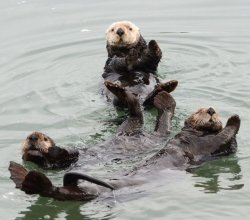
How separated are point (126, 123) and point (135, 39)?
2.13 m

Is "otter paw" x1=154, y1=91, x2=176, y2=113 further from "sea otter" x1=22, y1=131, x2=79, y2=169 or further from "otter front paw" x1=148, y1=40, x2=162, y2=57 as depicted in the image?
"sea otter" x1=22, y1=131, x2=79, y2=169

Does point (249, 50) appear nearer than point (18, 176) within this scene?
No

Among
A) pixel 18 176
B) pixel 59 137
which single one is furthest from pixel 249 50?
pixel 18 176

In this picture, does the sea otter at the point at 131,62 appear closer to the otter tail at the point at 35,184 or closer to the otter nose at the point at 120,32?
the otter nose at the point at 120,32

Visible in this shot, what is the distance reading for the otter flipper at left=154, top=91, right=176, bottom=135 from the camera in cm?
788

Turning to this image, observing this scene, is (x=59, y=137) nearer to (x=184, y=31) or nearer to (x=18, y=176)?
(x=18, y=176)

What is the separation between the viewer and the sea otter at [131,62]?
8.91 meters

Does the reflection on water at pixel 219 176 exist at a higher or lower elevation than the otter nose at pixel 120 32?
lower

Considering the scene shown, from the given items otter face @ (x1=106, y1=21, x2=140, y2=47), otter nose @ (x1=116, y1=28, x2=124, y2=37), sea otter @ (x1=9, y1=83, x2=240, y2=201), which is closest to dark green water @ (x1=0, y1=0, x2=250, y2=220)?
sea otter @ (x1=9, y1=83, x2=240, y2=201)

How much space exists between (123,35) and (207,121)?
257 cm

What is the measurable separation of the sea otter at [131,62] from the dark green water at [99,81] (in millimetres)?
335

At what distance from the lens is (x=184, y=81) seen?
967 cm

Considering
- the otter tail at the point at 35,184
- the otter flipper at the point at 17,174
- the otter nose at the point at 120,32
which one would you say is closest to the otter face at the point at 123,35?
the otter nose at the point at 120,32

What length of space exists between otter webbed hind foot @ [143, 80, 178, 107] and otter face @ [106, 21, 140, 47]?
4.69 feet
